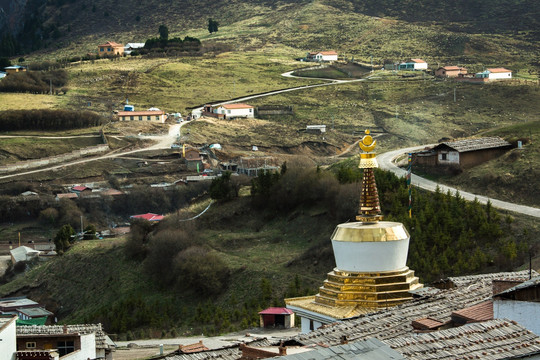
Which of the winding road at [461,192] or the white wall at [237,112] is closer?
the winding road at [461,192]

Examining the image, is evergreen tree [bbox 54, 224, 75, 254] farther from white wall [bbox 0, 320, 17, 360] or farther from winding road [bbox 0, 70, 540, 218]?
white wall [bbox 0, 320, 17, 360]

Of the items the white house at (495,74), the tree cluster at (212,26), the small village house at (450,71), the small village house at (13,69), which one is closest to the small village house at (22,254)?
the white house at (495,74)

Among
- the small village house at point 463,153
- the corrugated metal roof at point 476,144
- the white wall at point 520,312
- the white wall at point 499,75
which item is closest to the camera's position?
the white wall at point 520,312

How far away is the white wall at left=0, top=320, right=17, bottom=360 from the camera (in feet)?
76.9

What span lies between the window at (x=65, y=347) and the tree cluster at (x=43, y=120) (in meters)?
81.6

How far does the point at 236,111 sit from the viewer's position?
368 feet

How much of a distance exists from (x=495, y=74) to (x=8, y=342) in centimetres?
9879

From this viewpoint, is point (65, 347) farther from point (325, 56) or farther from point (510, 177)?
point (325, 56)

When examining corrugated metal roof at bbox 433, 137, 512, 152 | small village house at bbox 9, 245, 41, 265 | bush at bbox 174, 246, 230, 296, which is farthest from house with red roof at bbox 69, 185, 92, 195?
corrugated metal roof at bbox 433, 137, 512, 152

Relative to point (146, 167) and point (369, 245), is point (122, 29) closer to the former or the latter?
point (146, 167)

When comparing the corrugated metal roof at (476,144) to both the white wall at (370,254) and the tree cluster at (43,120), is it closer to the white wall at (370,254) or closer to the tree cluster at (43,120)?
the white wall at (370,254)

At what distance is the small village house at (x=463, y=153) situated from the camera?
189 feet

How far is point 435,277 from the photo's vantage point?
4212cm

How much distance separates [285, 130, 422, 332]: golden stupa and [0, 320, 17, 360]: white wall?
7.17 metres
